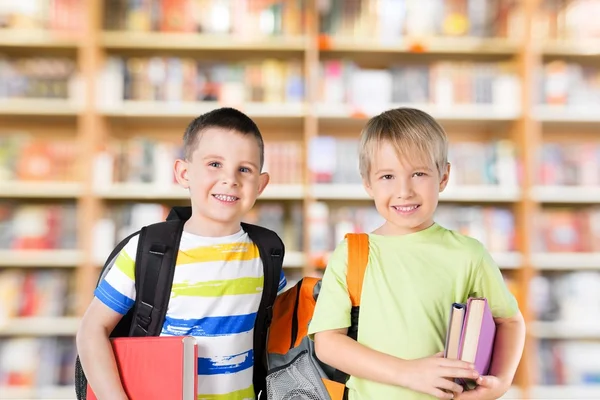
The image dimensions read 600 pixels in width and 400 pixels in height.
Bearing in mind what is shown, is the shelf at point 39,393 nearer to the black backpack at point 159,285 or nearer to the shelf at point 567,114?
the black backpack at point 159,285

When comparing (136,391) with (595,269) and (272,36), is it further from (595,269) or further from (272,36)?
(595,269)

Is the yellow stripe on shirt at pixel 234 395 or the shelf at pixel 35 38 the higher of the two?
the shelf at pixel 35 38

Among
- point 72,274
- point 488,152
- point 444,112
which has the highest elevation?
point 444,112

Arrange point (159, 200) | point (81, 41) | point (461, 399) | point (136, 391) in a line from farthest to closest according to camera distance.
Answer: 1. point (159, 200)
2. point (81, 41)
3. point (136, 391)
4. point (461, 399)

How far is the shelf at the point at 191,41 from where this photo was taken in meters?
2.98

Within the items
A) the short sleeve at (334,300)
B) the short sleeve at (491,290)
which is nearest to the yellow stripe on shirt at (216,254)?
the short sleeve at (334,300)

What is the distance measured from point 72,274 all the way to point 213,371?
240cm

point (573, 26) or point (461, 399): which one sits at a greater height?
point (573, 26)

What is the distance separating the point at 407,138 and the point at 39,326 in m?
2.69

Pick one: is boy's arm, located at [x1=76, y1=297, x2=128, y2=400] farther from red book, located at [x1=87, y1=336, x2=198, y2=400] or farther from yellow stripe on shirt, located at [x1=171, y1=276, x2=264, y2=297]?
yellow stripe on shirt, located at [x1=171, y1=276, x2=264, y2=297]

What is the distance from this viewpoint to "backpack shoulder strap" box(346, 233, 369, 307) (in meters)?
0.89

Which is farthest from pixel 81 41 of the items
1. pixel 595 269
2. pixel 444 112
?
pixel 595 269

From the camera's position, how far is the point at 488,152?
120 inches

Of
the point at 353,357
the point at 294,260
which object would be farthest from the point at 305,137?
the point at 353,357
